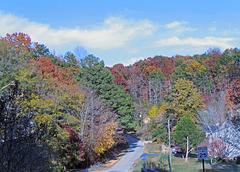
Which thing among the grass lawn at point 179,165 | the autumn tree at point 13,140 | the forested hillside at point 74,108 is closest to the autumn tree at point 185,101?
the forested hillside at point 74,108

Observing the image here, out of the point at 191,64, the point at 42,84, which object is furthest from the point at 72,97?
the point at 191,64

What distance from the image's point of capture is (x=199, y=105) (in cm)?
3812

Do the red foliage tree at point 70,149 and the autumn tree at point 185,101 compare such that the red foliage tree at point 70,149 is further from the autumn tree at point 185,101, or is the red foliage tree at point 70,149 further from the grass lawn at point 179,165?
the autumn tree at point 185,101

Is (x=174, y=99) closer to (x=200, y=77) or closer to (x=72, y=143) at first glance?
(x=200, y=77)

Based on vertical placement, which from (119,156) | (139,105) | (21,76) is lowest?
(119,156)

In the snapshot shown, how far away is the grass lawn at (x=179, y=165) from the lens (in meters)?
22.8

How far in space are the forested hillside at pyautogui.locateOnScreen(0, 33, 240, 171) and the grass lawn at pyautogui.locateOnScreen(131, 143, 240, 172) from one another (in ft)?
9.86

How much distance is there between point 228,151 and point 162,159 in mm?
7903

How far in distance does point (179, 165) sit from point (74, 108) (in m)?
14.0

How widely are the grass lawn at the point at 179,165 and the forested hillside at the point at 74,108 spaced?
3.00 meters

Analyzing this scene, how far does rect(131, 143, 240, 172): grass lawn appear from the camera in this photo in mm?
22828

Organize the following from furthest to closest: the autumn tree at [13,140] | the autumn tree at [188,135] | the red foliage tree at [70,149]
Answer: the autumn tree at [188,135]
the red foliage tree at [70,149]
the autumn tree at [13,140]

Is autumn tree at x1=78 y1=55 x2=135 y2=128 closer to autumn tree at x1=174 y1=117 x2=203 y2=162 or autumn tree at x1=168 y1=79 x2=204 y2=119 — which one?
autumn tree at x1=174 y1=117 x2=203 y2=162

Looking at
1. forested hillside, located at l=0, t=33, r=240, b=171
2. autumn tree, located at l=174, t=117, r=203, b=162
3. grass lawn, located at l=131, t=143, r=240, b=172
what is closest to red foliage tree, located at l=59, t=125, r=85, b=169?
forested hillside, located at l=0, t=33, r=240, b=171
